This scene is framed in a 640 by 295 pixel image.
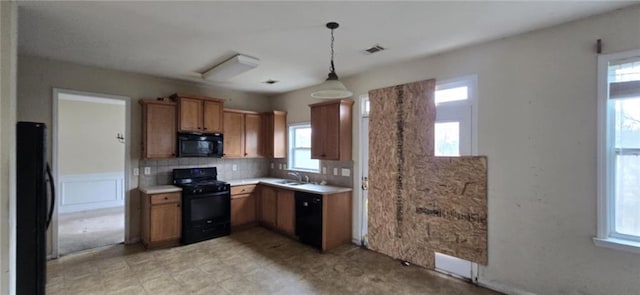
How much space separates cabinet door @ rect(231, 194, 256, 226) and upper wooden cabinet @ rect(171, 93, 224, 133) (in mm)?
1283

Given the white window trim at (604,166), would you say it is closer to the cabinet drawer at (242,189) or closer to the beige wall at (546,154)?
the beige wall at (546,154)

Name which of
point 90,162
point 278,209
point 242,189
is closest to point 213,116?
point 242,189

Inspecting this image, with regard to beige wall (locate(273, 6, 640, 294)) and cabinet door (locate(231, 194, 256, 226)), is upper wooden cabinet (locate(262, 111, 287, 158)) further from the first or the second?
beige wall (locate(273, 6, 640, 294))

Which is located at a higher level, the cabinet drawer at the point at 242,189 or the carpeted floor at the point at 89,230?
the cabinet drawer at the point at 242,189

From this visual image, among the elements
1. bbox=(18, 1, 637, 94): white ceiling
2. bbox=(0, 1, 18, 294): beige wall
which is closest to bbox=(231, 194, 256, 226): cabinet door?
bbox=(18, 1, 637, 94): white ceiling

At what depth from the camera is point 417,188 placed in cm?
350

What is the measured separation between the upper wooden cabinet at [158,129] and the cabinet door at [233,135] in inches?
36.2

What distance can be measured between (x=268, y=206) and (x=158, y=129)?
2190 millimetres

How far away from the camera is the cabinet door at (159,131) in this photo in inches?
169

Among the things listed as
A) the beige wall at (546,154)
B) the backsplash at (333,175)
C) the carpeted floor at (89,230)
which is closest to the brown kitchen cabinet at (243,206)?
the backsplash at (333,175)

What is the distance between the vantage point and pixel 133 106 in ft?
14.4

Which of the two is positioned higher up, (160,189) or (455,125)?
(455,125)

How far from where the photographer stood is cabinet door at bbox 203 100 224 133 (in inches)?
187

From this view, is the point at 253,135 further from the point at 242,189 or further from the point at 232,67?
the point at 232,67
